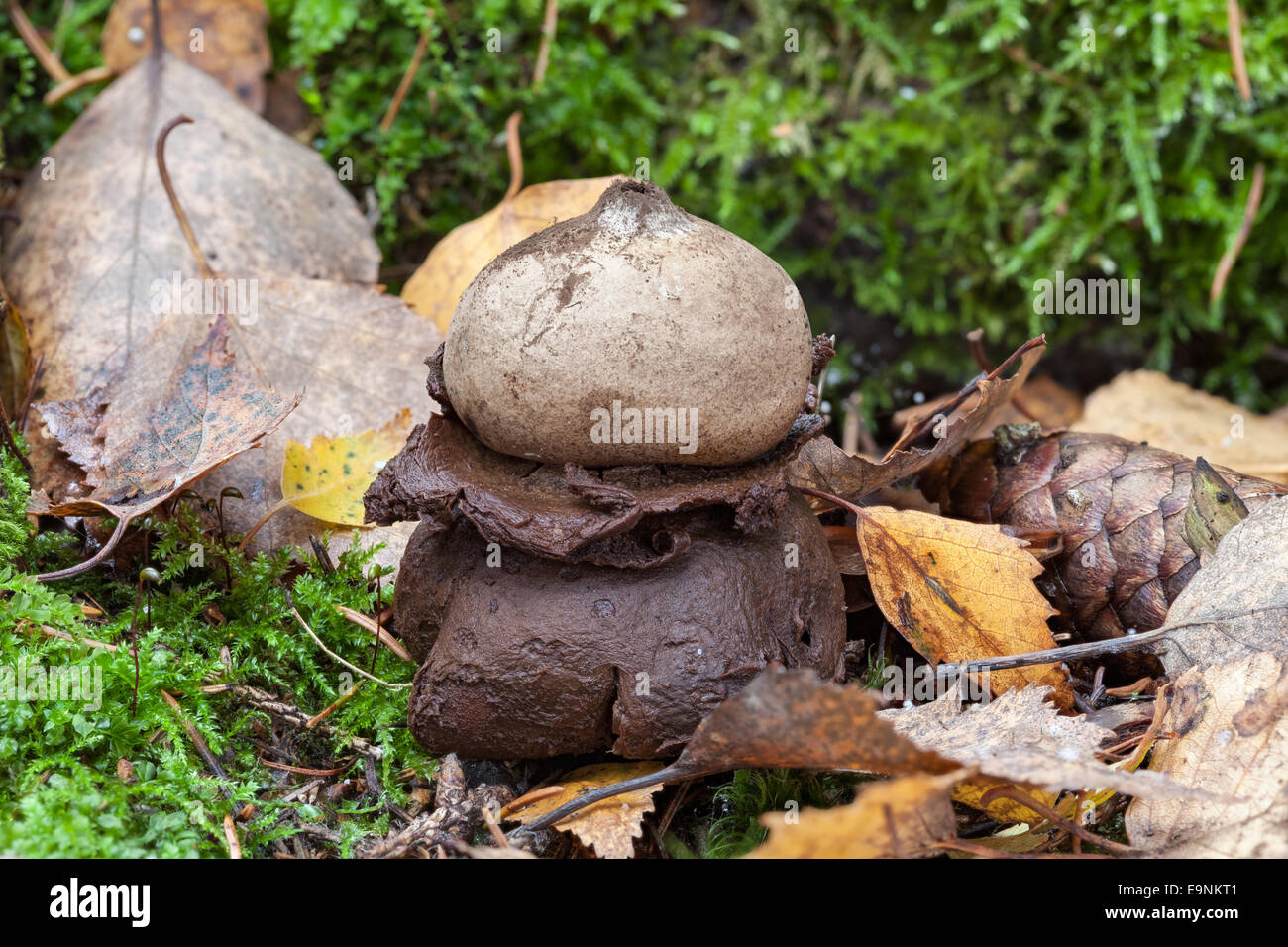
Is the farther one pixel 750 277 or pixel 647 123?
pixel 647 123

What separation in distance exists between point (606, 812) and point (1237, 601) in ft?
4.77

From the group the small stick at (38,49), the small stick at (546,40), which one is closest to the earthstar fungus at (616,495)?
the small stick at (546,40)

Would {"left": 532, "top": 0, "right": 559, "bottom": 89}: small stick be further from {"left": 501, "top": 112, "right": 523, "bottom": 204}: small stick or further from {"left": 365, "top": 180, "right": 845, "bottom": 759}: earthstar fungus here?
{"left": 365, "top": 180, "right": 845, "bottom": 759}: earthstar fungus

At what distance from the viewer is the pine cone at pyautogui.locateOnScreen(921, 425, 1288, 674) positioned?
2.68 m

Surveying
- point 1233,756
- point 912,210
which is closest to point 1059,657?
point 1233,756

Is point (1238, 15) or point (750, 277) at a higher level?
point (1238, 15)

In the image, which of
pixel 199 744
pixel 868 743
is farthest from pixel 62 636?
pixel 868 743

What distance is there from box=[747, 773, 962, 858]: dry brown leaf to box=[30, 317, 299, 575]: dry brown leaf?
1653 mm

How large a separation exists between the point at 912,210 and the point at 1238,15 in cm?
137

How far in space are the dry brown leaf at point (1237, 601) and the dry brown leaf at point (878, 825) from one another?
0.85 meters

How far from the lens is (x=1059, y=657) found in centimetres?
235

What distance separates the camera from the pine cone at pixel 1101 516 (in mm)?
2676
